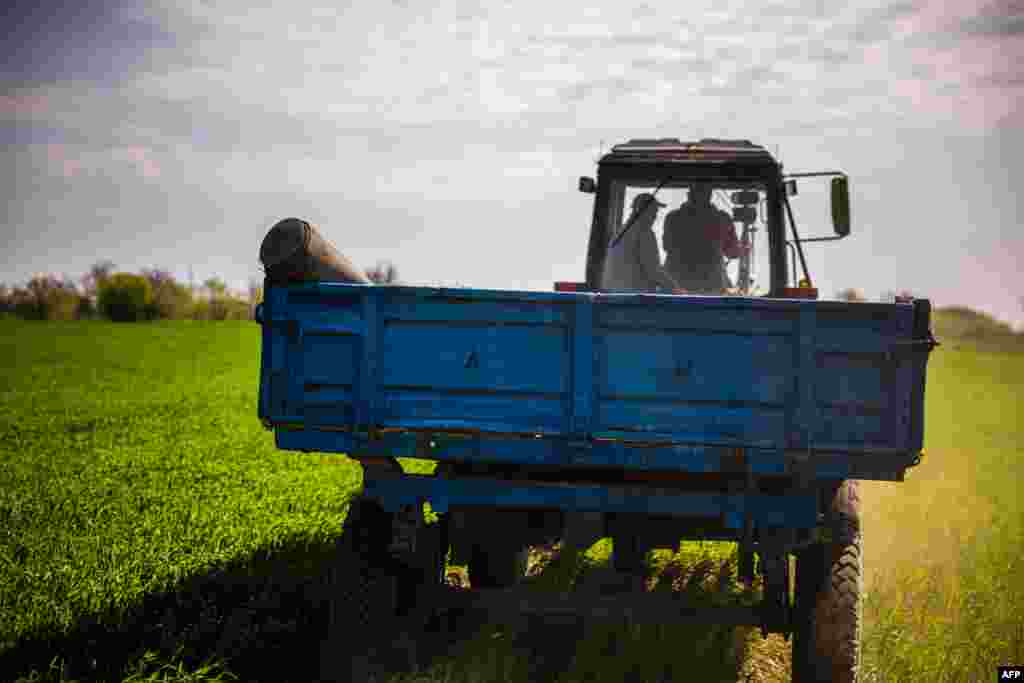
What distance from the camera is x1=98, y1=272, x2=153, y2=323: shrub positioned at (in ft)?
172

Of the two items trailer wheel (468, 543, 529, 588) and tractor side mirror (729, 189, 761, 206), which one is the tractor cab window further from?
trailer wheel (468, 543, 529, 588)

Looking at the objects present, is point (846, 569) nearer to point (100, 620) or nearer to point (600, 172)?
point (600, 172)

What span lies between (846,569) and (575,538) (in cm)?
137

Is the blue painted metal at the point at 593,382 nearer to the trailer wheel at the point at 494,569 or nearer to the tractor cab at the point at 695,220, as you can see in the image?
the trailer wheel at the point at 494,569

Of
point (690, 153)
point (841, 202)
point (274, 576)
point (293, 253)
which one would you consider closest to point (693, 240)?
point (690, 153)

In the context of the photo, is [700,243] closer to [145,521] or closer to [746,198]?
[746,198]

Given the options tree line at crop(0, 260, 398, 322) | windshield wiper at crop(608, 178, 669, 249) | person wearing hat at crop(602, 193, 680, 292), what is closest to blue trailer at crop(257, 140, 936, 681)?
person wearing hat at crop(602, 193, 680, 292)

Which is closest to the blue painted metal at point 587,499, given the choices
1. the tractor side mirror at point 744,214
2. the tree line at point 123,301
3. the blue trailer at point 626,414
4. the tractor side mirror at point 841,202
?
the blue trailer at point 626,414

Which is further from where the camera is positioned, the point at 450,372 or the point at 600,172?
the point at 600,172

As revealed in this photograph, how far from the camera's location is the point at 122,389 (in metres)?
19.5

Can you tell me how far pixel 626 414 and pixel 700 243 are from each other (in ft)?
8.64

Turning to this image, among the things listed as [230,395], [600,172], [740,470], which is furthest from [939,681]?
[230,395]

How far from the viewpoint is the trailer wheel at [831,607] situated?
465cm

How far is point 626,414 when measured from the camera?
14.9 ft
